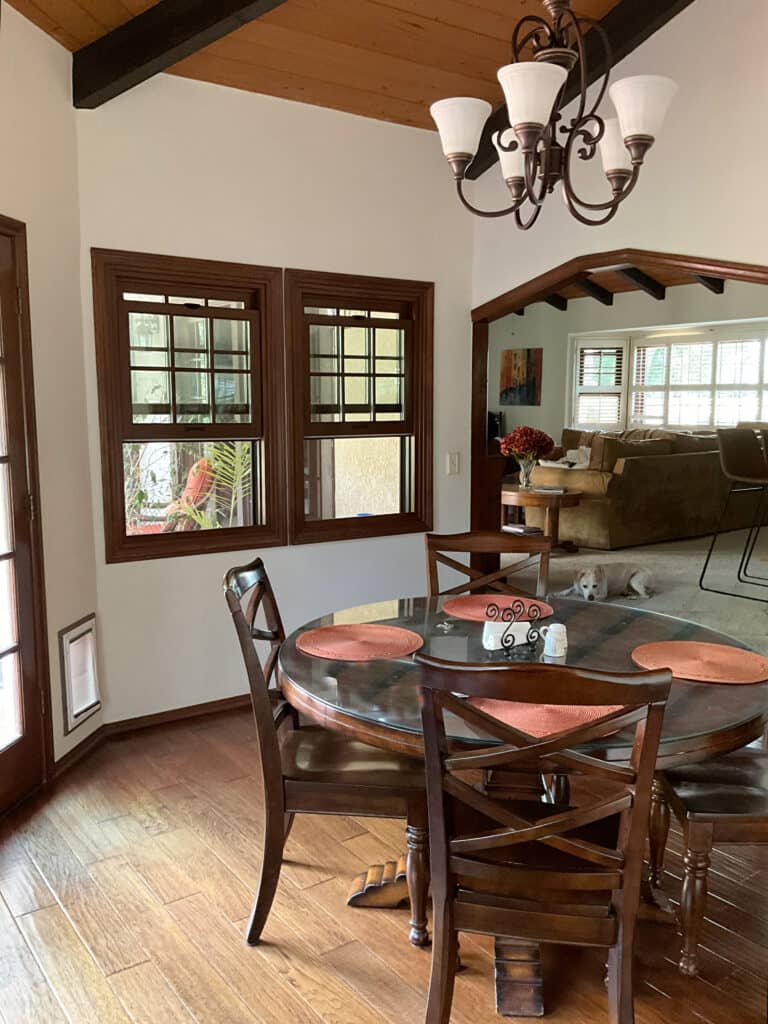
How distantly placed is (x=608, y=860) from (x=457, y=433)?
10.2 ft

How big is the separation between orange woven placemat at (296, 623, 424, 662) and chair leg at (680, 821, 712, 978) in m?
0.85

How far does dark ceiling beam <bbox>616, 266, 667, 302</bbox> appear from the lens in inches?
388

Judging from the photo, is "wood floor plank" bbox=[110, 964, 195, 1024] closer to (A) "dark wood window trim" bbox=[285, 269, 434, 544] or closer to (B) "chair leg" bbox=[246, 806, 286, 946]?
A: (B) "chair leg" bbox=[246, 806, 286, 946]

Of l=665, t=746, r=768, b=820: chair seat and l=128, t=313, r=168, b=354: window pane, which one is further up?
l=128, t=313, r=168, b=354: window pane

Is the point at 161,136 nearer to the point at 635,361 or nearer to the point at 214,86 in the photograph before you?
the point at 214,86

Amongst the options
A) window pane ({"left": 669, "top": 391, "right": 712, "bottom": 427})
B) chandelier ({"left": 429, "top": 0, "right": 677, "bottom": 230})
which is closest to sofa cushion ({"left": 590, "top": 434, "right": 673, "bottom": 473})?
window pane ({"left": 669, "top": 391, "right": 712, "bottom": 427})

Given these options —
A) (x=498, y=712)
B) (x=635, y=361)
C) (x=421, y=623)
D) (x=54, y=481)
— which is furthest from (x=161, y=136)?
(x=635, y=361)

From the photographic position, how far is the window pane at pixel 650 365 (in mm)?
11109

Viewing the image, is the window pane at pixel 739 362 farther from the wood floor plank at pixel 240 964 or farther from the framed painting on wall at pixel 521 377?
the wood floor plank at pixel 240 964

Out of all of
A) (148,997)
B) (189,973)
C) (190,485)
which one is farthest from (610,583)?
(148,997)

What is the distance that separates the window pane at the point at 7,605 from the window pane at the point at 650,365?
32.5 ft

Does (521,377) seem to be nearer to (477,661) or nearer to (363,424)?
(363,424)

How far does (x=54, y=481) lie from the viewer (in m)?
3.16

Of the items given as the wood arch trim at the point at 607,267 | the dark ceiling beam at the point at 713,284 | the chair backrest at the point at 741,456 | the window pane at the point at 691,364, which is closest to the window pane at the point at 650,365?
the window pane at the point at 691,364
